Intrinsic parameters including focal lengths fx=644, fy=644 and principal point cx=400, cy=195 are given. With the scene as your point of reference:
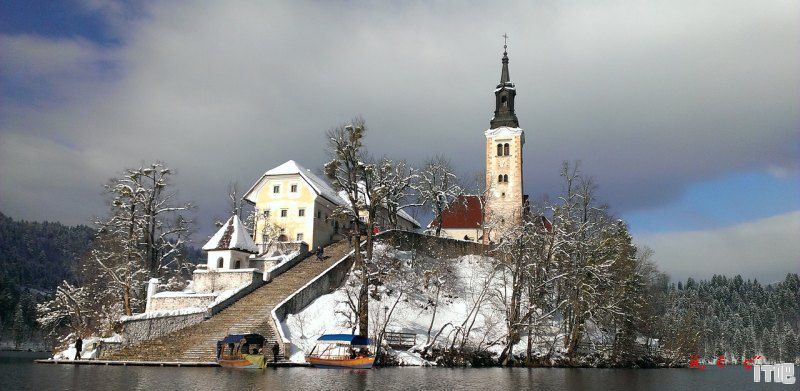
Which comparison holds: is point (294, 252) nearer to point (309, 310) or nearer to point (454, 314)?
point (309, 310)

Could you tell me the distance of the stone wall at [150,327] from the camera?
34906mm

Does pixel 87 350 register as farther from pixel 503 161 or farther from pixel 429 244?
pixel 503 161

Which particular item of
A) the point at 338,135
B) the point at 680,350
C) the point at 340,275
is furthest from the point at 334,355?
the point at 680,350

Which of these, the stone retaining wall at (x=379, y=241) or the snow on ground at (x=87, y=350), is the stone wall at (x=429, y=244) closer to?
the stone retaining wall at (x=379, y=241)

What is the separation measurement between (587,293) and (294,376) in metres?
23.9

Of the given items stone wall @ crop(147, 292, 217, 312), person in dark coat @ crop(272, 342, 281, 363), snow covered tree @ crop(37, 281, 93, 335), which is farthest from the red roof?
person in dark coat @ crop(272, 342, 281, 363)

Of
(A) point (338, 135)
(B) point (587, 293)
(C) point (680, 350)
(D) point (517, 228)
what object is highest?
(A) point (338, 135)

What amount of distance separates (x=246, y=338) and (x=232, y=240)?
43.4 feet

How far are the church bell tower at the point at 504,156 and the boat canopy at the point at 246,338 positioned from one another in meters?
37.0

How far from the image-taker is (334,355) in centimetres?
3391

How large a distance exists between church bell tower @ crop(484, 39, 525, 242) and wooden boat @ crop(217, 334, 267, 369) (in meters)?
37.1

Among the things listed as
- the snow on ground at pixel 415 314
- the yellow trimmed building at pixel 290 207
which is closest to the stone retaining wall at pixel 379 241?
the snow on ground at pixel 415 314

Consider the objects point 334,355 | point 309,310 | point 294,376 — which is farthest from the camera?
point 309,310

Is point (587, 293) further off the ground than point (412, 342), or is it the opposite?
point (587, 293)
